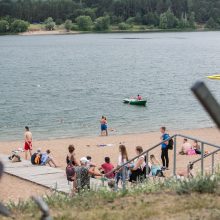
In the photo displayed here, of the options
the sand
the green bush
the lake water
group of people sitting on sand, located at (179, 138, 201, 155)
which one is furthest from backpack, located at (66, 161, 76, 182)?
the lake water

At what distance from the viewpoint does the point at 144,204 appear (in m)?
7.55

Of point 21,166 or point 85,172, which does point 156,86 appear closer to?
point 21,166

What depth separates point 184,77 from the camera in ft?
264

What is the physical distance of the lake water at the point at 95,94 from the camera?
3869 centimetres

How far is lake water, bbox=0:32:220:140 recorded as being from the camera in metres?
38.7

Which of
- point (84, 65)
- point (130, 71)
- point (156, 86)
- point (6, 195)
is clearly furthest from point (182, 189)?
point (84, 65)

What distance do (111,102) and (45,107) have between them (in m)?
5.71

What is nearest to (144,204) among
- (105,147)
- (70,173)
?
(70,173)

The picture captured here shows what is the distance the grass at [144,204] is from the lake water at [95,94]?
25.7 meters

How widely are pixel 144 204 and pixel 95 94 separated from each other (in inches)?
2024

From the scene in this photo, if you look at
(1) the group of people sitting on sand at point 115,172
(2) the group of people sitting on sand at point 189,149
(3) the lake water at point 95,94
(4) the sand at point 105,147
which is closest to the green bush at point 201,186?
(1) the group of people sitting on sand at point 115,172

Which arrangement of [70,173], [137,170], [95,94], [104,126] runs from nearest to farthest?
[137,170]
[70,173]
[104,126]
[95,94]

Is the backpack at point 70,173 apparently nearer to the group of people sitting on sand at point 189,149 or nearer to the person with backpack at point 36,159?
the person with backpack at point 36,159

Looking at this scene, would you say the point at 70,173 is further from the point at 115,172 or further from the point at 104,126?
the point at 104,126
